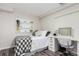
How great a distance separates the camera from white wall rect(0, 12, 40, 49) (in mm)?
1465

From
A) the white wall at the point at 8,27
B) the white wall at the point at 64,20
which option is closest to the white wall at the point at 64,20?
the white wall at the point at 64,20

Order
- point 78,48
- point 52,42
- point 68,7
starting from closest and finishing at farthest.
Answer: point 78,48, point 68,7, point 52,42

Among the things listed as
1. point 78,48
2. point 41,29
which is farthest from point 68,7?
point 78,48

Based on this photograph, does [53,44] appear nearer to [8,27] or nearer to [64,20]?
[64,20]

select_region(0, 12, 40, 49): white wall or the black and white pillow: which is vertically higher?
select_region(0, 12, 40, 49): white wall

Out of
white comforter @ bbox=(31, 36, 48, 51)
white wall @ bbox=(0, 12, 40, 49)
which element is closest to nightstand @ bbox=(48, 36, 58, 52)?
white comforter @ bbox=(31, 36, 48, 51)

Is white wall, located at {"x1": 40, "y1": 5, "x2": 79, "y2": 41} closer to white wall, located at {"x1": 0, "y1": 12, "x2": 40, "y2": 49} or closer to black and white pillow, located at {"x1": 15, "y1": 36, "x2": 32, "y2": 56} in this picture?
white wall, located at {"x1": 0, "y1": 12, "x2": 40, "y2": 49}

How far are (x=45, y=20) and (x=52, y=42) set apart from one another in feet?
1.94

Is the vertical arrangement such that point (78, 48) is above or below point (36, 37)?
below

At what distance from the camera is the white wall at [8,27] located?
1465mm

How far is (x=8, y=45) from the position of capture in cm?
149

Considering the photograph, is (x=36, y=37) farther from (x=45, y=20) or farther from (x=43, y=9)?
(x=43, y=9)

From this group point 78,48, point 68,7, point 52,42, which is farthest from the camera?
point 52,42

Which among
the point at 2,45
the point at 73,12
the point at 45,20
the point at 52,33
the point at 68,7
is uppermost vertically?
the point at 68,7
